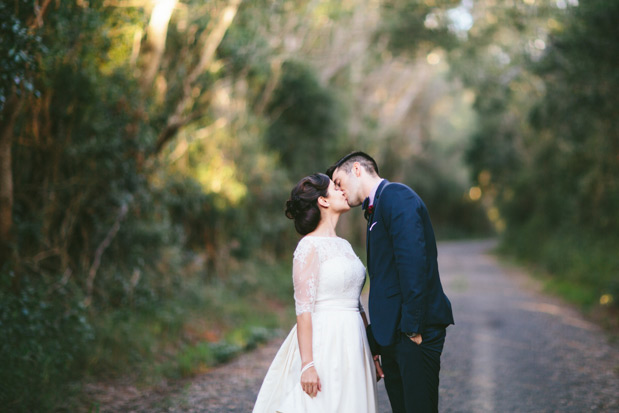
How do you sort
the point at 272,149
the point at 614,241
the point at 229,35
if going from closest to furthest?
the point at 229,35
the point at 614,241
the point at 272,149

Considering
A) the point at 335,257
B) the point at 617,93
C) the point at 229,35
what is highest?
the point at 229,35

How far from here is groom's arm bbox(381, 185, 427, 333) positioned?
322cm

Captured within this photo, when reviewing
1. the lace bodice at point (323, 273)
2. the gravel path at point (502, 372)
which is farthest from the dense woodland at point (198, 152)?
the lace bodice at point (323, 273)

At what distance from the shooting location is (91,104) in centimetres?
784

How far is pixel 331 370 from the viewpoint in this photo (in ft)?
11.5

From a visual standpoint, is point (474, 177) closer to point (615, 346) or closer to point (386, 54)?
point (386, 54)

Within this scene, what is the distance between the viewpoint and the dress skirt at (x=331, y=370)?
3.47 metres

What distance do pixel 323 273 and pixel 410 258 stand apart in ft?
2.06

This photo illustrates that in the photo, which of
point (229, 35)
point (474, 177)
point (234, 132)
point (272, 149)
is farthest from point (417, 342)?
point (474, 177)

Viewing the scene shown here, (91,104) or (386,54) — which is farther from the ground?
(386,54)

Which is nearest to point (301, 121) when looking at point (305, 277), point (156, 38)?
point (156, 38)

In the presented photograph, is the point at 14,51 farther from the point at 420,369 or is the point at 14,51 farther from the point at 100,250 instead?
the point at 420,369

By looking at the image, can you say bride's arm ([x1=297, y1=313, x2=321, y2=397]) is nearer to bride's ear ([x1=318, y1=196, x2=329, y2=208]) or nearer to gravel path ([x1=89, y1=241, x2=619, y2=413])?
bride's ear ([x1=318, y1=196, x2=329, y2=208])

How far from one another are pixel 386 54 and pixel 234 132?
Result: 34.3ft
